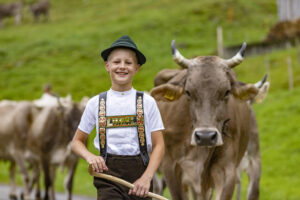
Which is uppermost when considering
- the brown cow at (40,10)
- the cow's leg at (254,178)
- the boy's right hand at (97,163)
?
the brown cow at (40,10)

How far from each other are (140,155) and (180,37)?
4134 centimetres

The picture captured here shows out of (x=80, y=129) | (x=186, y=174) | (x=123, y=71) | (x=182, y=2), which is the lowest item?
(x=186, y=174)

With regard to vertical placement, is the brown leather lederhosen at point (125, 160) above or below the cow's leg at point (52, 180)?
above

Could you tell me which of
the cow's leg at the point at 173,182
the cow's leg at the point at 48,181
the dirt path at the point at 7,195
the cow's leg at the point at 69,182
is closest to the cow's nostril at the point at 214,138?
the cow's leg at the point at 173,182

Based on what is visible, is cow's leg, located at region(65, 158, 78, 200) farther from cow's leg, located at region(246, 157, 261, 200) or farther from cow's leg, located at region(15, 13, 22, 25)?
cow's leg, located at region(15, 13, 22, 25)

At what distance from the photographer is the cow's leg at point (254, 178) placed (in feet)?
28.8

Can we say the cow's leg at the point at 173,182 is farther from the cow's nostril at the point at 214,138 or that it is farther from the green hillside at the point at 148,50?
the green hillside at the point at 148,50

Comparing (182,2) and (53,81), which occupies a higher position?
(182,2)

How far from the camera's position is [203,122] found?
20.6 ft

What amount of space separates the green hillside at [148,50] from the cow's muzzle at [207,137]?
677 centimetres

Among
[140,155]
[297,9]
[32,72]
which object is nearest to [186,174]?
[140,155]

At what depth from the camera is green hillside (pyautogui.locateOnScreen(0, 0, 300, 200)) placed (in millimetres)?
17625

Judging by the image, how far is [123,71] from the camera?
4.57 m

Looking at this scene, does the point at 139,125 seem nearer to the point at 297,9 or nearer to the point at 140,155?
the point at 140,155
